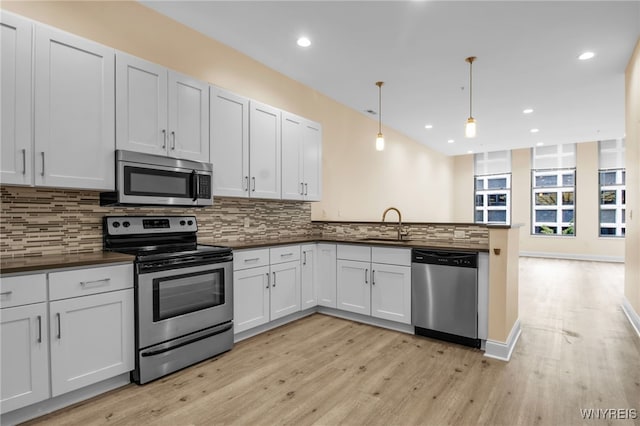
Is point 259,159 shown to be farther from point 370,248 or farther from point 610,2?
point 610,2

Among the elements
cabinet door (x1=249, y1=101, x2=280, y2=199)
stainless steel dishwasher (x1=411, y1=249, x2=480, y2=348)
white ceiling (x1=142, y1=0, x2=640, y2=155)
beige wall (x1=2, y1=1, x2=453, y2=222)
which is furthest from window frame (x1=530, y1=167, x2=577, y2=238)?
cabinet door (x1=249, y1=101, x2=280, y2=199)

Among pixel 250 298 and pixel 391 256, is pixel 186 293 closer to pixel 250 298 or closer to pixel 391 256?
pixel 250 298

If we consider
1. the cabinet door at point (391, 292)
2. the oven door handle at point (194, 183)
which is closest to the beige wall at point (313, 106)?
A: the oven door handle at point (194, 183)

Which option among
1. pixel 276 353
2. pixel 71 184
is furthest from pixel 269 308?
pixel 71 184

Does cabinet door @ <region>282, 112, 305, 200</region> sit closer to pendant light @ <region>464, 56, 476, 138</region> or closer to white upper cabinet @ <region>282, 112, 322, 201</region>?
white upper cabinet @ <region>282, 112, 322, 201</region>

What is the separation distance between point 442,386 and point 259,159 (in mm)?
2653

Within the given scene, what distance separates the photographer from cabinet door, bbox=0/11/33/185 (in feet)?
6.56

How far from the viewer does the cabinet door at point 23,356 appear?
6.02 ft

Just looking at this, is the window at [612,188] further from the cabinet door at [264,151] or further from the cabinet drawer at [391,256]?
the cabinet door at [264,151]

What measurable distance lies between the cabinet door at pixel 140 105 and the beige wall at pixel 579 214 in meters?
8.23

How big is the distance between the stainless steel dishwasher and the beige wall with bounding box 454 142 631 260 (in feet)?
20.4

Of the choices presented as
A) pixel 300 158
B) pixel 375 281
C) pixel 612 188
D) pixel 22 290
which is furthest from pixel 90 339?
pixel 612 188

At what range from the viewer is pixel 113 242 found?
2.67 meters

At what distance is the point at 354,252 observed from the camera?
12.3 ft
